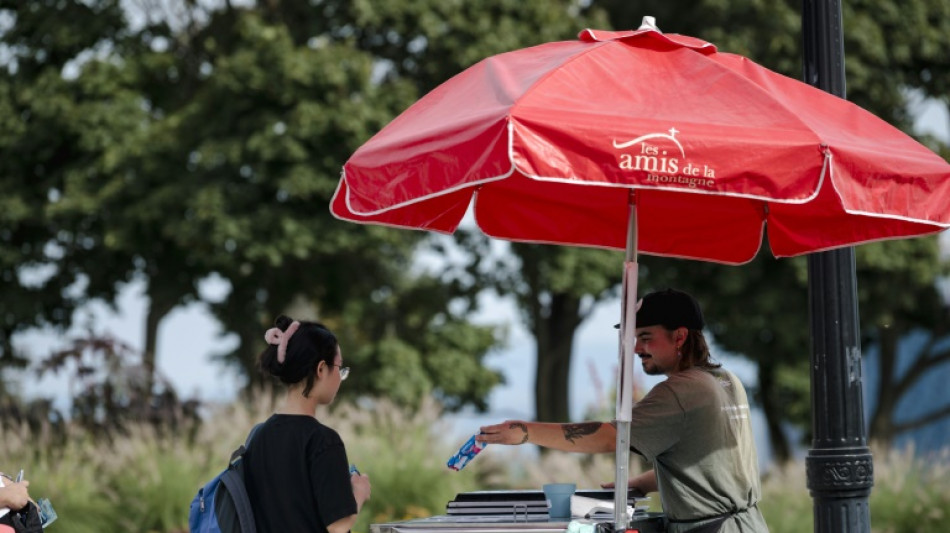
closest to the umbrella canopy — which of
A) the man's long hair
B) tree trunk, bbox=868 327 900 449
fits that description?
the man's long hair

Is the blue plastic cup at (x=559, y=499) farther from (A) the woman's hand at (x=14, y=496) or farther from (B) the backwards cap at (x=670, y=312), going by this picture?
(A) the woman's hand at (x=14, y=496)

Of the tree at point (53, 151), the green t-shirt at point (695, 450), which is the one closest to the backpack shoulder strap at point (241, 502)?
the green t-shirt at point (695, 450)

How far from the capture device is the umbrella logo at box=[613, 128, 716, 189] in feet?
14.5

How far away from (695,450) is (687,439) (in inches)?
1.9

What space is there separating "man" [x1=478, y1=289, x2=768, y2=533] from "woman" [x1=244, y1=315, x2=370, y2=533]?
66 cm

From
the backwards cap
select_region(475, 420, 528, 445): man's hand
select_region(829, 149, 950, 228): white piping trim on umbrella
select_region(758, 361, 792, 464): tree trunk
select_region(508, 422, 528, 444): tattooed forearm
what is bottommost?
select_region(475, 420, 528, 445): man's hand

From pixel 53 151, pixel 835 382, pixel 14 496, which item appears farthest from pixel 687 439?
pixel 53 151

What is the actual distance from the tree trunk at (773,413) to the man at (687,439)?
21355 millimetres

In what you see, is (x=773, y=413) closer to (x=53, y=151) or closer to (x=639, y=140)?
(x=53, y=151)

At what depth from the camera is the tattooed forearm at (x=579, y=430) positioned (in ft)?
17.5

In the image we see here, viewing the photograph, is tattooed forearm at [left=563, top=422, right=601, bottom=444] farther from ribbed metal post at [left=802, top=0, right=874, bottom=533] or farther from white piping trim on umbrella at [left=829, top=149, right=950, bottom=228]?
ribbed metal post at [left=802, top=0, right=874, bottom=533]

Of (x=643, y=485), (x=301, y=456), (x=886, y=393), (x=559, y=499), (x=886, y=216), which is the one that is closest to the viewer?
(x=301, y=456)

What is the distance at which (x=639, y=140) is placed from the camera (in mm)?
4430

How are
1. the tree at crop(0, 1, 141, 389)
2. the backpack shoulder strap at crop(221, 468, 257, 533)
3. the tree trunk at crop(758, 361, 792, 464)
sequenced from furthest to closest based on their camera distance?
the tree trunk at crop(758, 361, 792, 464) → the tree at crop(0, 1, 141, 389) → the backpack shoulder strap at crop(221, 468, 257, 533)
